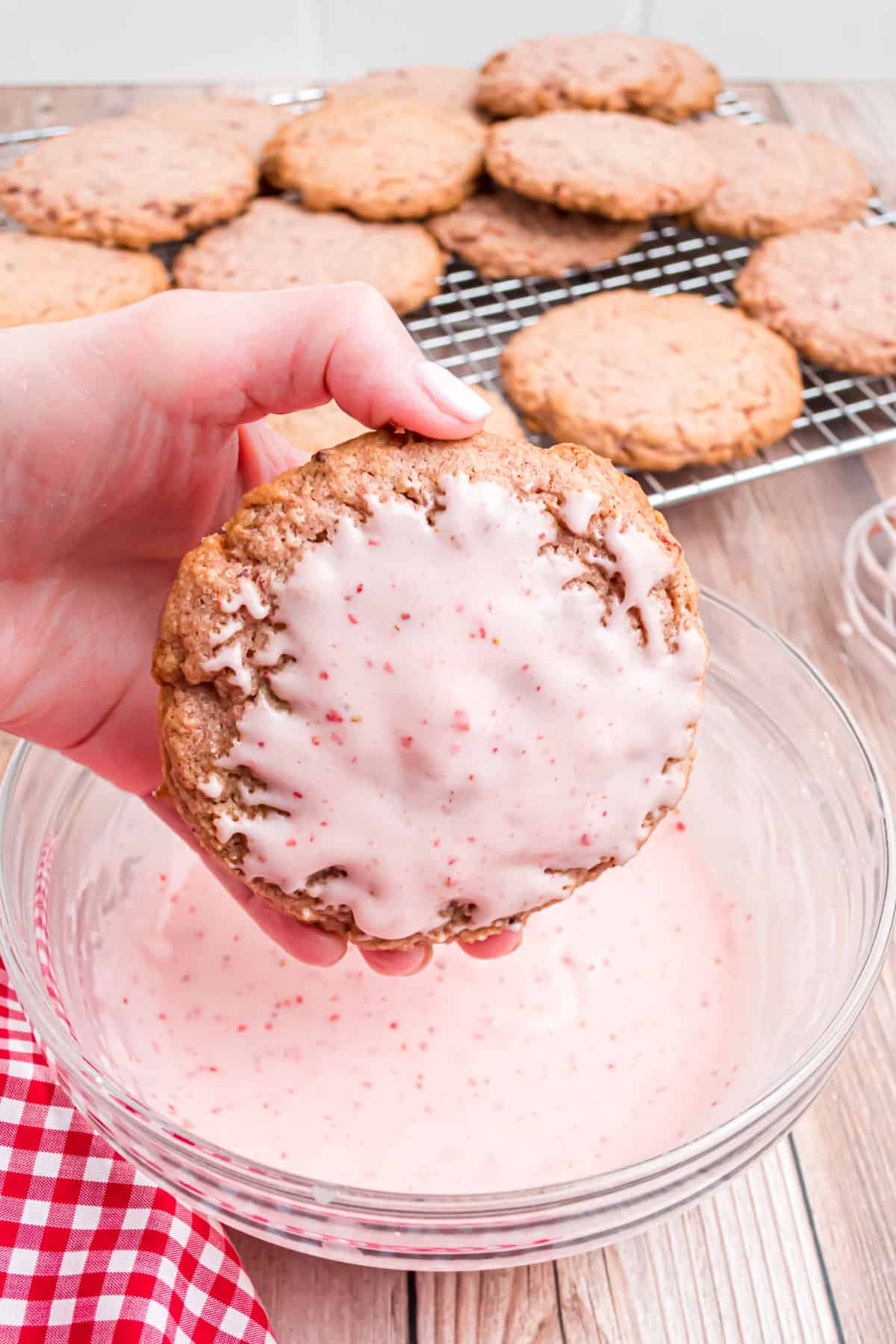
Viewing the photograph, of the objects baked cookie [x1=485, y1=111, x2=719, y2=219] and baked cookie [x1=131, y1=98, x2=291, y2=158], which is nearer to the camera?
baked cookie [x1=485, y1=111, x2=719, y2=219]

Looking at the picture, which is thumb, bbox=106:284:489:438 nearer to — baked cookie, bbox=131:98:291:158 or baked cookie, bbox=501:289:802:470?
baked cookie, bbox=501:289:802:470

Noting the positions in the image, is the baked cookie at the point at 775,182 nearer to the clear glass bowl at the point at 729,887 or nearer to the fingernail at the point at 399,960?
the clear glass bowl at the point at 729,887

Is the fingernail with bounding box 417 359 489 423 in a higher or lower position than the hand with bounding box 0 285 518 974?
higher

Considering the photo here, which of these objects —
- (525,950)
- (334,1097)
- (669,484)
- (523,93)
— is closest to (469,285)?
(523,93)

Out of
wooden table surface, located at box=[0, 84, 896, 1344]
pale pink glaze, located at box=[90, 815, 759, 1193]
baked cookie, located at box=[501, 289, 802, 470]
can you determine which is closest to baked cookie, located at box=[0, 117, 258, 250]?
baked cookie, located at box=[501, 289, 802, 470]

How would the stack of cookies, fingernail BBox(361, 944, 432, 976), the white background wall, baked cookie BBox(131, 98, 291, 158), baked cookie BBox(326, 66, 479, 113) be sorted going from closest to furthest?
1. fingernail BBox(361, 944, 432, 976)
2. the stack of cookies
3. baked cookie BBox(131, 98, 291, 158)
4. baked cookie BBox(326, 66, 479, 113)
5. the white background wall

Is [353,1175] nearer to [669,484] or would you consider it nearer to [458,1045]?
[458,1045]

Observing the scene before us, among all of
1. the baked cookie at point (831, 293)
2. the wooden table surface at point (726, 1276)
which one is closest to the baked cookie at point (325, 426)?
the baked cookie at point (831, 293)

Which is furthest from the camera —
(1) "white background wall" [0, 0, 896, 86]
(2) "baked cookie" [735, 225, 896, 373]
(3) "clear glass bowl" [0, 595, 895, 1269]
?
(1) "white background wall" [0, 0, 896, 86]
